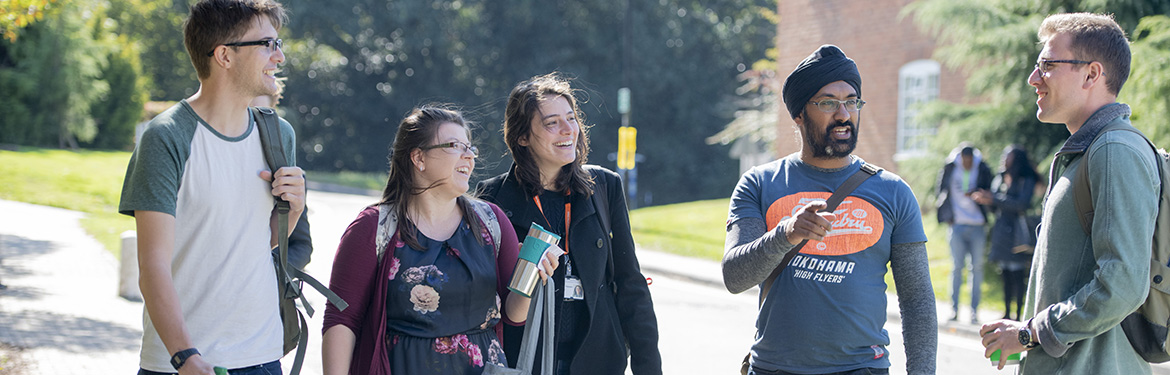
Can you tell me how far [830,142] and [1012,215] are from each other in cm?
724

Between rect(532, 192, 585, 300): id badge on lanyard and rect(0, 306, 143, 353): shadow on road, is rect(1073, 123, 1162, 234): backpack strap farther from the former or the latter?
rect(0, 306, 143, 353): shadow on road

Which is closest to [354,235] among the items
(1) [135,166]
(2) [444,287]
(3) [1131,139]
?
(2) [444,287]

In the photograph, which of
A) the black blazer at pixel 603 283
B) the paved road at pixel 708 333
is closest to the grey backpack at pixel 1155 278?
the black blazer at pixel 603 283

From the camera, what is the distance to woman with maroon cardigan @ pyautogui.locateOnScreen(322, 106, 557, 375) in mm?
3057

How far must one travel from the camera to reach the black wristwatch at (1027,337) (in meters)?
2.85

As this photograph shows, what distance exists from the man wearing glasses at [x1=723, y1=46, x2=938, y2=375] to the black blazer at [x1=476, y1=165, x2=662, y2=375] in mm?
481

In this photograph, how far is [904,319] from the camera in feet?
10.6

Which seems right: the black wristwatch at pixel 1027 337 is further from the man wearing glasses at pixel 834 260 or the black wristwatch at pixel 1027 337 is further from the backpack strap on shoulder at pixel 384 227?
the backpack strap on shoulder at pixel 384 227

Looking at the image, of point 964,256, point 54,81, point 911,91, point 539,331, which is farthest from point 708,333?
point 54,81

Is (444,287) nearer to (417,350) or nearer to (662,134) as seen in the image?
(417,350)

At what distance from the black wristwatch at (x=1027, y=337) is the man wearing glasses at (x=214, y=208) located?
2126 mm

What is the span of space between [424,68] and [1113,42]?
45.5 meters

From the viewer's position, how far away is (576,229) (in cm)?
361

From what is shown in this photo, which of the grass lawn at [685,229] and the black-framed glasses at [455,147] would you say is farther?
the grass lawn at [685,229]
